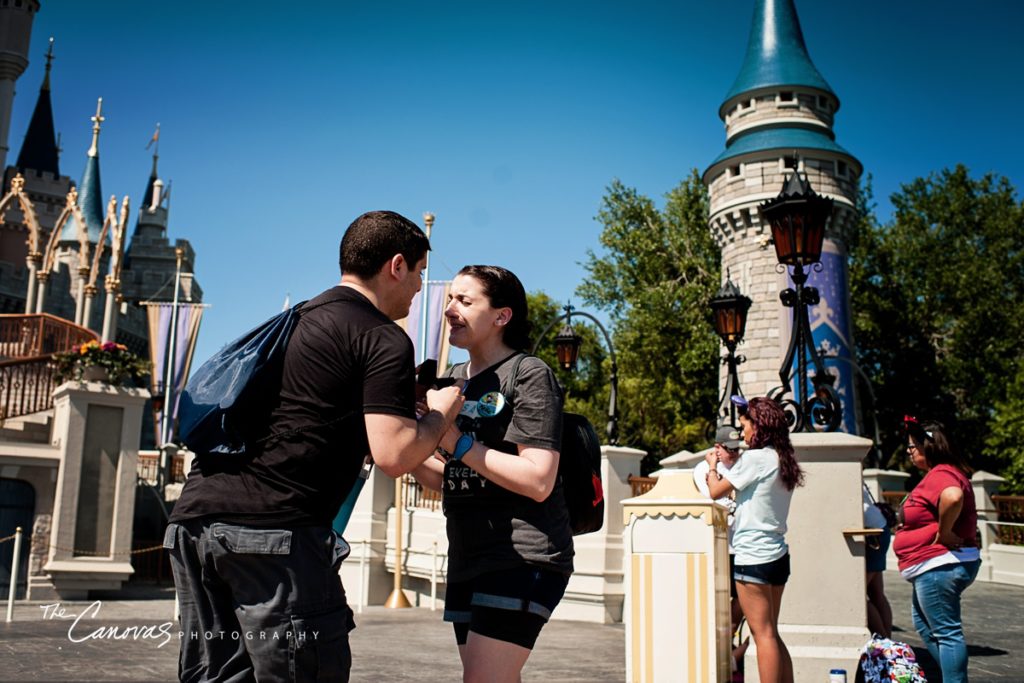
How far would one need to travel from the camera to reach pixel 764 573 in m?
5.00

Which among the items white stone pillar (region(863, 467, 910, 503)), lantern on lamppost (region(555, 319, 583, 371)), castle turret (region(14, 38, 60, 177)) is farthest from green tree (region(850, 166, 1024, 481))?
castle turret (region(14, 38, 60, 177))

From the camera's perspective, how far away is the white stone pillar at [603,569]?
35.5 ft

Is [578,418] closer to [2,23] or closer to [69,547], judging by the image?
[69,547]

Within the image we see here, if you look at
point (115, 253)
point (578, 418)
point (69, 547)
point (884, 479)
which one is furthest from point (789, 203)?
point (115, 253)

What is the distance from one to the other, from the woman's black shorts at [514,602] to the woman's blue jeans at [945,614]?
3295mm

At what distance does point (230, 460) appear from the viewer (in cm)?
231

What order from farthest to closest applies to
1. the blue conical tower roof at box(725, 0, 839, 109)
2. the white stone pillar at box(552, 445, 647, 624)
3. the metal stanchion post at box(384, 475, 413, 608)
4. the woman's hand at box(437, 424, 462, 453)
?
the blue conical tower roof at box(725, 0, 839, 109)
the metal stanchion post at box(384, 475, 413, 608)
the white stone pillar at box(552, 445, 647, 624)
the woman's hand at box(437, 424, 462, 453)

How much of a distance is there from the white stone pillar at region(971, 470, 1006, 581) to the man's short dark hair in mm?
17513

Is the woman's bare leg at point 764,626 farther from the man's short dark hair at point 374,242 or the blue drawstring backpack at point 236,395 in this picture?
the blue drawstring backpack at point 236,395

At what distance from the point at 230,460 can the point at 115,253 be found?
103ft

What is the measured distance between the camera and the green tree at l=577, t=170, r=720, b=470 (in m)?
34.3

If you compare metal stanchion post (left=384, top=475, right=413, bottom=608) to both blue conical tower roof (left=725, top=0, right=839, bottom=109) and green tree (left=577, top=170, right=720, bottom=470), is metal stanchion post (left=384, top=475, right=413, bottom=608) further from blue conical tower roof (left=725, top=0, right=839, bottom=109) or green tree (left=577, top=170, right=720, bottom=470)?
blue conical tower roof (left=725, top=0, right=839, bottom=109)

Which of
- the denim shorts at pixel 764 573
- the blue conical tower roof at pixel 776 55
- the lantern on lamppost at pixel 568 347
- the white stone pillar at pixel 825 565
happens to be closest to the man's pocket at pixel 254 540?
the denim shorts at pixel 764 573

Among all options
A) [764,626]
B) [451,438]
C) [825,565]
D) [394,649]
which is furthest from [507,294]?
[394,649]
